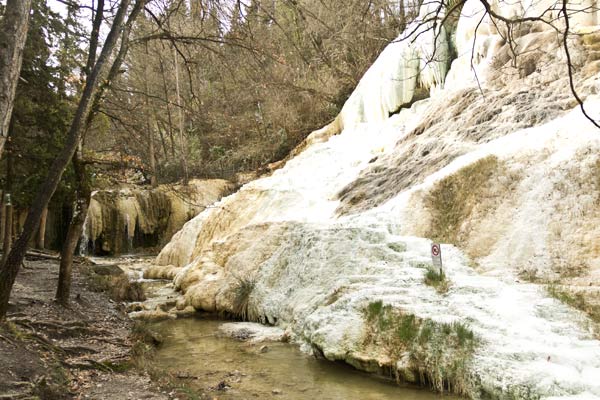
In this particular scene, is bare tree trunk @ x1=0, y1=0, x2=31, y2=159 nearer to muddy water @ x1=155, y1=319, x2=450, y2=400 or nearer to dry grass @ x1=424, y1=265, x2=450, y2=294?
muddy water @ x1=155, y1=319, x2=450, y2=400

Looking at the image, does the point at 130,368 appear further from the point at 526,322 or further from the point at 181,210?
the point at 181,210

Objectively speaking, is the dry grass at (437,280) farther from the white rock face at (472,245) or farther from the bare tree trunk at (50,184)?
the bare tree trunk at (50,184)

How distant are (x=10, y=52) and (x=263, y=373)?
154 inches

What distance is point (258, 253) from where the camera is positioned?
877 cm

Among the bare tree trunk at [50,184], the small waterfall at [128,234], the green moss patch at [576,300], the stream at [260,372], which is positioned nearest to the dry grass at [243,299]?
the stream at [260,372]

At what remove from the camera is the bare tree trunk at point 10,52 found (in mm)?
2910

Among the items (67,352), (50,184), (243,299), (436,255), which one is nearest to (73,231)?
(50,184)

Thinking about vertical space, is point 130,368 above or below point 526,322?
below

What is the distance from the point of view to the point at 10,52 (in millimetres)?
3047

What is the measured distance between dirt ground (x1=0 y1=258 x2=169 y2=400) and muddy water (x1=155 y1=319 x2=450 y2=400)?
68cm

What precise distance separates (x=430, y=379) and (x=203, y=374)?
250cm

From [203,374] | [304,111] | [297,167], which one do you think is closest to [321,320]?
[203,374]

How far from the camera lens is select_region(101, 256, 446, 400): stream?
4449mm

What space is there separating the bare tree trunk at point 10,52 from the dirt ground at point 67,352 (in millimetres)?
1846
